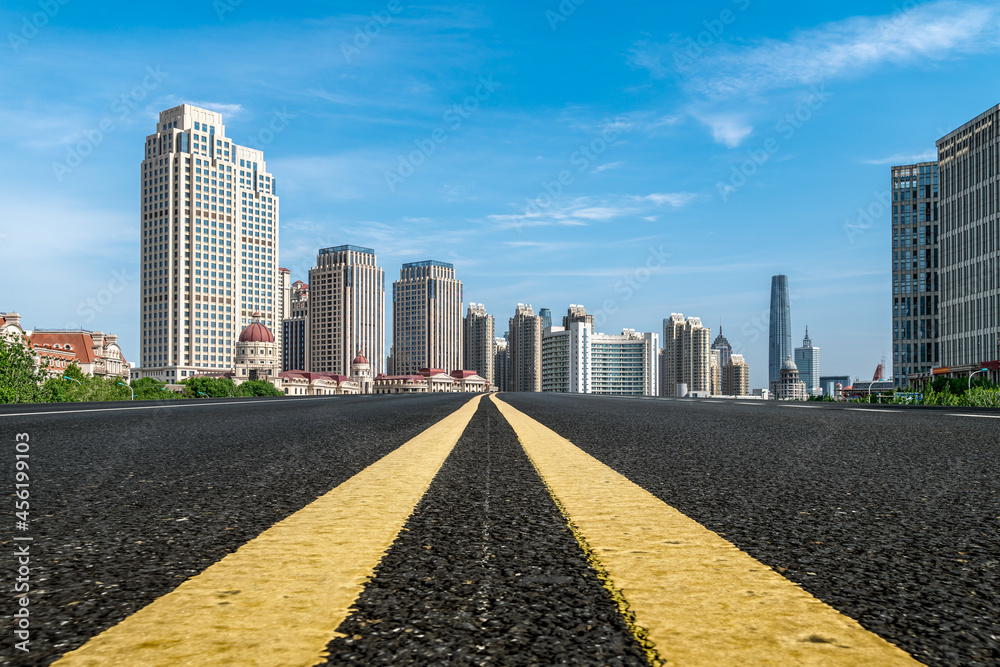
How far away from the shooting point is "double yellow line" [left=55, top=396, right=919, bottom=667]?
1.14m

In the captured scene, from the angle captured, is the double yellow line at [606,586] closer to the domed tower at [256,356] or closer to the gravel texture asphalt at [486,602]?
the gravel texture asphalt at [486,602]

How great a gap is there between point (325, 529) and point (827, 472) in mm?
2657

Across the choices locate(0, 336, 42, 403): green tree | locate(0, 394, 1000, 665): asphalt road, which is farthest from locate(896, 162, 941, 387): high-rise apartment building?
locate(0, 394, 1000, 665): asphalt road

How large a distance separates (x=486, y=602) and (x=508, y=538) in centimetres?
61

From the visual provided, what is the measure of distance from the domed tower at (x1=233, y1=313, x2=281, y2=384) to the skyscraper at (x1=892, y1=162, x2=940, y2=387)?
12779cm

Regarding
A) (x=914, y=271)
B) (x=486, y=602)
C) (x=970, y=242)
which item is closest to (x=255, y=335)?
(x=914, y=271)

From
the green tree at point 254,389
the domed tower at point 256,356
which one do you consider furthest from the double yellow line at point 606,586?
the domed tower at point 256,356

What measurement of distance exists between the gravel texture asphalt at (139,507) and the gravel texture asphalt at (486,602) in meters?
0.48

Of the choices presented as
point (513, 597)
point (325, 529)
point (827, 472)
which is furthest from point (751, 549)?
point (827, 472)

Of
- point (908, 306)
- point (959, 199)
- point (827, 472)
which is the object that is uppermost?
point (959, 199)

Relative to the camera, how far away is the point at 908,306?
363 feet

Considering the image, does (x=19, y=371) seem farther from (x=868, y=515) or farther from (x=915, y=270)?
(x=915, y=270)

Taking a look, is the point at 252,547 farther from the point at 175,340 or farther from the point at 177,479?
the point at 175,340

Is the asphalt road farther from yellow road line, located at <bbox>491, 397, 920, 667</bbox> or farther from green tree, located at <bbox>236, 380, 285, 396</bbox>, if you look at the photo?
green tree, located at <bbox>236, 380, 285, 396</bbox>
